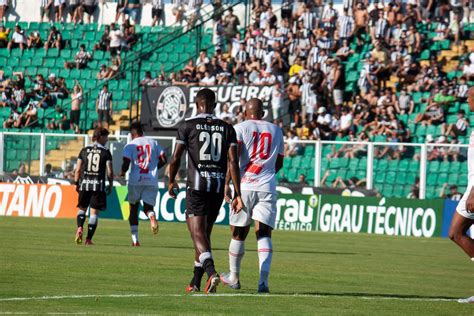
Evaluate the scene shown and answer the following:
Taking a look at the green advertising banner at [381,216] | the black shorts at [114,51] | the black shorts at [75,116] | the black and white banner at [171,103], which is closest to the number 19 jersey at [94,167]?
the green advertising banner at [381,216]

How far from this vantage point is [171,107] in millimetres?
40938

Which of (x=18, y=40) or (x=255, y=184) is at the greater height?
(x=18, y=40)

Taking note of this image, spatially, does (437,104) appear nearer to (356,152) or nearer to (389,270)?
(356,152)

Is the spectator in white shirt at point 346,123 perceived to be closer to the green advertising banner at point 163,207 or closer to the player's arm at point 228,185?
the green advertising banner at point 163,207

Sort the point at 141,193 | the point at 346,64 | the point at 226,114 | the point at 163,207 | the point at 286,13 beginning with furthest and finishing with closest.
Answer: the point at 286,13
the point at 346,64
the point at 226,114
the point at 163,207
the point at 141,193

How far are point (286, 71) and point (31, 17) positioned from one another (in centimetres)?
1503

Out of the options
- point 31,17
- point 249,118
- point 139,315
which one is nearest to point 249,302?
point 139,315

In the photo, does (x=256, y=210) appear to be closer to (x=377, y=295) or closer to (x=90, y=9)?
(x=377, y=295)

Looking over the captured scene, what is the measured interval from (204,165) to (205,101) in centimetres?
76

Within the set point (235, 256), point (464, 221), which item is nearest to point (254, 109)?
point (235, 256)

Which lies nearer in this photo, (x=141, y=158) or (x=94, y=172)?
(x=94, y=172)

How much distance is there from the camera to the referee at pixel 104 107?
4272 cm

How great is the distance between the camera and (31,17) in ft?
167

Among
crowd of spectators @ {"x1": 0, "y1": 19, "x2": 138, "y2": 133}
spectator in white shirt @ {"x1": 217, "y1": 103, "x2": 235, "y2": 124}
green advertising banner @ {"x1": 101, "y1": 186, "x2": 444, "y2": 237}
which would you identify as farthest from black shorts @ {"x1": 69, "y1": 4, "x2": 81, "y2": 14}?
green advertising banner @ {"x1": 101, "y1": 186, "x2": 444, "y2": 237}
